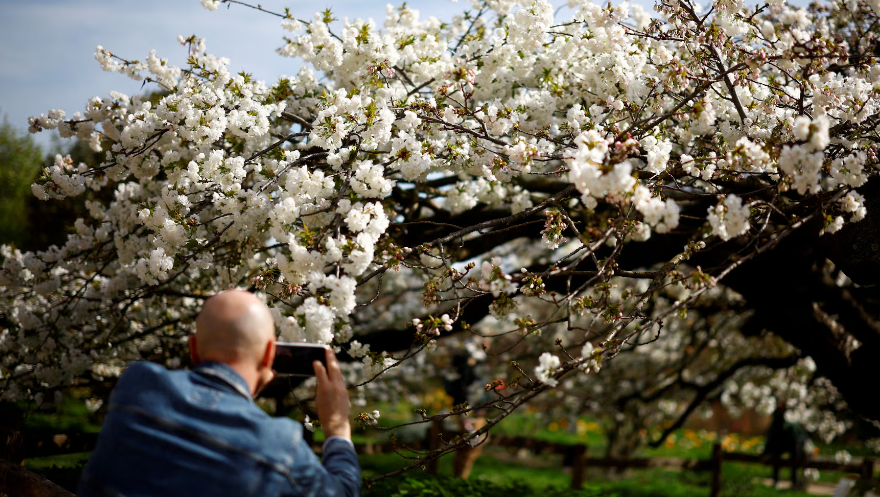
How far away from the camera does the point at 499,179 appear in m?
3.64

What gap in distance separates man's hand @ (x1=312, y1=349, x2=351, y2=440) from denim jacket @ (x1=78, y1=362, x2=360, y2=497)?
0.21 metres

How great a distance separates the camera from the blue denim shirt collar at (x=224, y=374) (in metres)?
1.81

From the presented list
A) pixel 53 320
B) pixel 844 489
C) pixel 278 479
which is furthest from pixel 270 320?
pixel 53 320

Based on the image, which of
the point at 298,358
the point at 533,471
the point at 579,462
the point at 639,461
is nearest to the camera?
the point at 298,358

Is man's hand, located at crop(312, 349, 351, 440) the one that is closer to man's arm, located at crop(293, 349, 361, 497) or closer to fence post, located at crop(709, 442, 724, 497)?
man's arm, located at crop(293, 349, 361, 497)

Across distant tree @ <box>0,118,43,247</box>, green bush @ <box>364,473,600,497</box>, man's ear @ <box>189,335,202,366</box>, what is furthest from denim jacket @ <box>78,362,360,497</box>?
distant tree @ <box>0,118,43,247</box>

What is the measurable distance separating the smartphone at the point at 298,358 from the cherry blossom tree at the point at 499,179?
16.0 inches

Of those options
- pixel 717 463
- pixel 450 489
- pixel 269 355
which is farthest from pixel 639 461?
pixel 269 355

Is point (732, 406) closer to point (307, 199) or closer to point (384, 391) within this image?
point (384, 391)

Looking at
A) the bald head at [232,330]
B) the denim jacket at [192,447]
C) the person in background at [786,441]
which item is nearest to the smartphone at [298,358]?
the bald head at [232,330]

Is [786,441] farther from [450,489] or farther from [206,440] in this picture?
[206,440]

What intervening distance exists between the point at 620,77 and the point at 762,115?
0.86m

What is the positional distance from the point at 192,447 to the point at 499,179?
7.75 ft

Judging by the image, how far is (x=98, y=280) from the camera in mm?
6336
